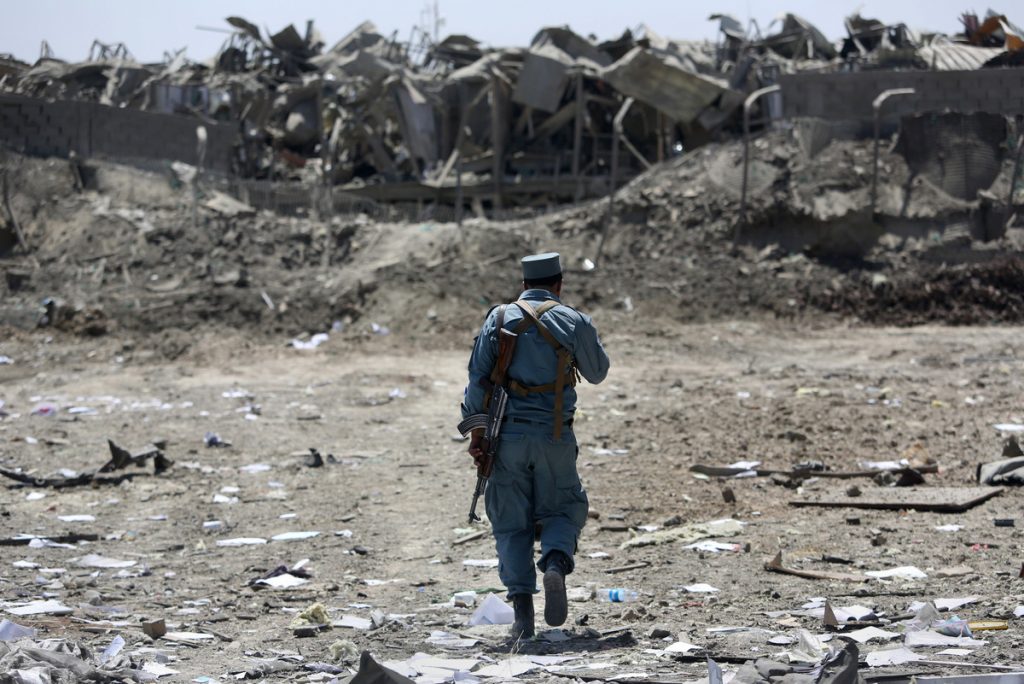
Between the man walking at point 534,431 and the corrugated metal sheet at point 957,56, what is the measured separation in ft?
51.0

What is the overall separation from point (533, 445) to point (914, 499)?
298 cm

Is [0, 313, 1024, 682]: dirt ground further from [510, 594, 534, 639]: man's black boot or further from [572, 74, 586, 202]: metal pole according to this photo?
[572, 74, 586, 202]: metal pole

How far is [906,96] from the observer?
16375 millimetres

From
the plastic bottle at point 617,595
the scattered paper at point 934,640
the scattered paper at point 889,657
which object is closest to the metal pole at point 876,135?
the plastic bottle at point 617,595

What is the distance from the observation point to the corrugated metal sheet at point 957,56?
1858 cm

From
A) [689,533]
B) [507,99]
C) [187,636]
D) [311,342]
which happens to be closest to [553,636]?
[187,636]

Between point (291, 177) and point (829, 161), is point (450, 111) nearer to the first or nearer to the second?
point (291, 177)

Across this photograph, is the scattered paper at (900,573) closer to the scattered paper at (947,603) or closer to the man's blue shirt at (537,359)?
the scattered paper at (947,603)

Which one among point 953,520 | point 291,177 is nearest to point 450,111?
point 291,177

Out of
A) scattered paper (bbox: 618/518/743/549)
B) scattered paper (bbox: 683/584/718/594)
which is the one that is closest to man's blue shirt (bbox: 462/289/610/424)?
scattered paper (bbox: 683/584/718/594)

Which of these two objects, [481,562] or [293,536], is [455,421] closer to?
[293,536]

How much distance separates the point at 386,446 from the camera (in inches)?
378

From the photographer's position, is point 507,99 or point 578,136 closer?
point 578,136

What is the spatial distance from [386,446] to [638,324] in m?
5.94
